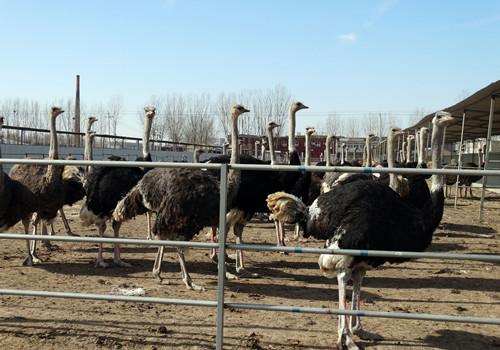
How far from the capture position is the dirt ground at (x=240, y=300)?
14.1ft

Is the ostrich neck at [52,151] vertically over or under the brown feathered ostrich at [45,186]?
over

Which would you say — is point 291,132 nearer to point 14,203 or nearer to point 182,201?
point 182,201

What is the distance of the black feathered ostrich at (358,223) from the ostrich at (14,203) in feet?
11.0

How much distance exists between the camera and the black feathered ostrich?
404 cm

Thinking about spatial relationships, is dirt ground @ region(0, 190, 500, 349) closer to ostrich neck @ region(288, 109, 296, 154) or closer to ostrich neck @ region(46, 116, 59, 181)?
ostrich neck @ region(46, 116, 59, 181)

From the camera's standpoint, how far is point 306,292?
6094 millimetres

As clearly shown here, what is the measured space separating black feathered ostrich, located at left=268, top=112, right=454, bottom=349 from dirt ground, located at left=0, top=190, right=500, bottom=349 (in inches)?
22.3

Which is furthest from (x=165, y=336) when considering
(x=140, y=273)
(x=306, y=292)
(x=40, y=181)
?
(x=40, y=181)

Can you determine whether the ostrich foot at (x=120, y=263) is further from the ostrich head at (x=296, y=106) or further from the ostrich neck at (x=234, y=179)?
the ostrich head at (x=296, y=106)

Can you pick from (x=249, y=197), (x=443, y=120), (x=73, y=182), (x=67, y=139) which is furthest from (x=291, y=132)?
(x=67, y=139)

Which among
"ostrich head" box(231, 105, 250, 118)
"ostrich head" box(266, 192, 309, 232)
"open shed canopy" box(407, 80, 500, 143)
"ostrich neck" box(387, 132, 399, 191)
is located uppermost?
"open shed canopy" box(407, 80, 500, 143)

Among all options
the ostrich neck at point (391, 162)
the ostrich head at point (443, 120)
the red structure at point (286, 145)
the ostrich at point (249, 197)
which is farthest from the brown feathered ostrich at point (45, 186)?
the red structure at point (286, 145)

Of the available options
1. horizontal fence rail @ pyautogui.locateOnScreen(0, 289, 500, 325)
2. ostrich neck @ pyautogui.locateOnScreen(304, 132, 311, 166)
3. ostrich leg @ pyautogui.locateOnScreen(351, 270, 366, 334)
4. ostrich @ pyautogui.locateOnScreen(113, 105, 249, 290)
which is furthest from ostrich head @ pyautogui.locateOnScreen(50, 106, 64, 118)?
ostrich leg @ pyautogui.locateOnScreen(351, 270, 366, 334)

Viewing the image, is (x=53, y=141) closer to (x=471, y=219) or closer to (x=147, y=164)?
(x=147, y=164)
